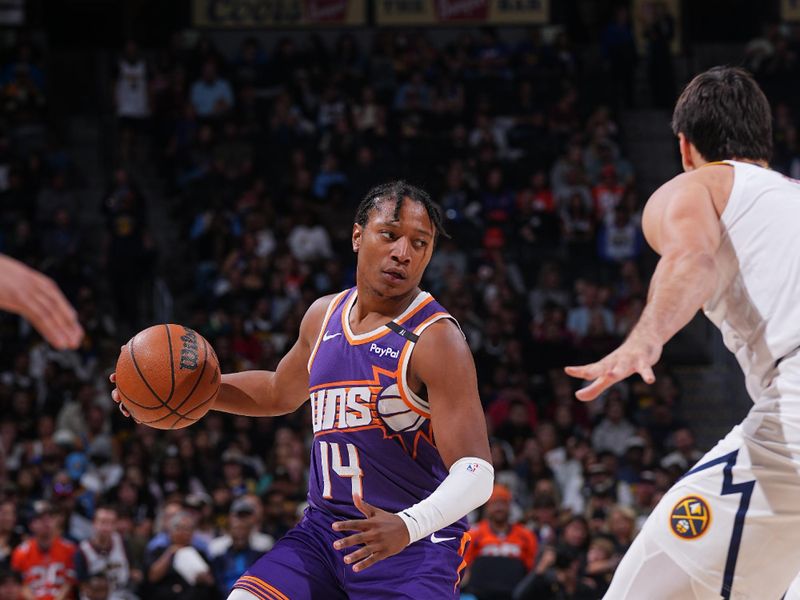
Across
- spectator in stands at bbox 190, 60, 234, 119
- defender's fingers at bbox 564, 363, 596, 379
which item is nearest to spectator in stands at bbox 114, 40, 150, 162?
spectator in stands at bbox 190, 60, 234, 119

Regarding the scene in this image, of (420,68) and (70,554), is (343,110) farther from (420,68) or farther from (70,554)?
(70,554)

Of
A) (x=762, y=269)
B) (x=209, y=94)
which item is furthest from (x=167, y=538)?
(x=209, y=94)

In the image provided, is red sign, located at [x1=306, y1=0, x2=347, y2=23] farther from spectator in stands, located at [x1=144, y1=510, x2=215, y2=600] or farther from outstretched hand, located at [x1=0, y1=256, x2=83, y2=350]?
outstretched hand, located at [x1=0, y1=256, x2=83, y2=350]

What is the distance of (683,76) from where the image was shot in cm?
1848

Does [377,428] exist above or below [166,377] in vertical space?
below

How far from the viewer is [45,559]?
31.8 feet

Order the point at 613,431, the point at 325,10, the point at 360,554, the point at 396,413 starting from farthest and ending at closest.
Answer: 1. the point at 325,10
2. the point at 613,431
3. the point at 396,413
4. the point at 360,554

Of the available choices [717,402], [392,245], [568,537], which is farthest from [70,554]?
[717,402]

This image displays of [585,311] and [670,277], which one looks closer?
[670,277]

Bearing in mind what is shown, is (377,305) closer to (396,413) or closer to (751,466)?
(396,413)

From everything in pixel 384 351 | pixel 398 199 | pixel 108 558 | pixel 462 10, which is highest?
pixel 462 10

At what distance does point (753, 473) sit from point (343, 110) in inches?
518

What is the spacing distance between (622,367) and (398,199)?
5.40 feet

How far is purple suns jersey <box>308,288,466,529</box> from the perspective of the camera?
165 inches
